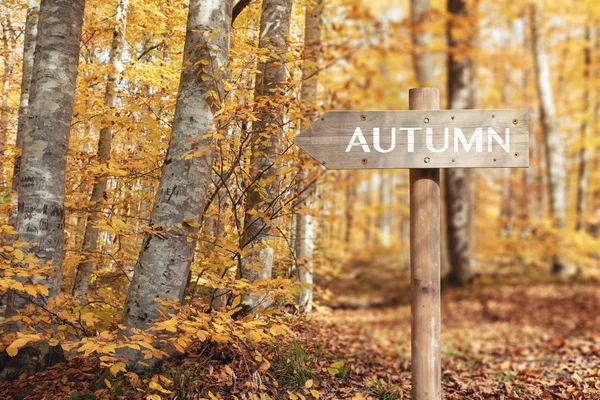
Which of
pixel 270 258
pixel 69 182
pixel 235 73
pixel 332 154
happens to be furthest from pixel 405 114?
pixel 69 182

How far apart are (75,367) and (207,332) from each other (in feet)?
5.14

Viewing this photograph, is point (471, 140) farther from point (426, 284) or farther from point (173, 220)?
point (173, 220)

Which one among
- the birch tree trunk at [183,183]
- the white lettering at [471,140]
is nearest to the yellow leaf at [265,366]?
the birch tree trunk at [183,183]

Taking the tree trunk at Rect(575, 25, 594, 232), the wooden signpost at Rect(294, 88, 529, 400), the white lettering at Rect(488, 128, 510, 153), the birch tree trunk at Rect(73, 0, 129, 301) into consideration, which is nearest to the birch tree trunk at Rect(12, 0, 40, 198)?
the birch tree trunk at Rect(73, 0, 129, 301)

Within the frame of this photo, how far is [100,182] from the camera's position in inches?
168

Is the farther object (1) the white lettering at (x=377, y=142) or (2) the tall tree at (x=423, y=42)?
(2) the tall tree at (x=423, y=42)

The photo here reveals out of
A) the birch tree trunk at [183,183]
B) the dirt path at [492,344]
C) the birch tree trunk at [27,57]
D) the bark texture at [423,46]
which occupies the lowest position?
the dirt path at [492,344]

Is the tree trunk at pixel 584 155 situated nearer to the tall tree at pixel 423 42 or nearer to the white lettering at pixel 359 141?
the tall tree at pixel 423 42

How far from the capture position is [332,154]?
123 inches

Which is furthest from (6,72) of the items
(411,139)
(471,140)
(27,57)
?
(471,140)

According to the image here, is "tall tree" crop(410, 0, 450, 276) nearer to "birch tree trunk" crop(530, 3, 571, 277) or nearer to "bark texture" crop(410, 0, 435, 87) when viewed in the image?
"bark texture" crop(410, 0, 435, 87)

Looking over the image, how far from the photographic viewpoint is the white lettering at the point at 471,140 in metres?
3.02

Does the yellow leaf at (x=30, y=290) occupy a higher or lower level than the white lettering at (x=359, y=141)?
lower

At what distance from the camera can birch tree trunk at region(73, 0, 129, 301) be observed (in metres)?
4.20
